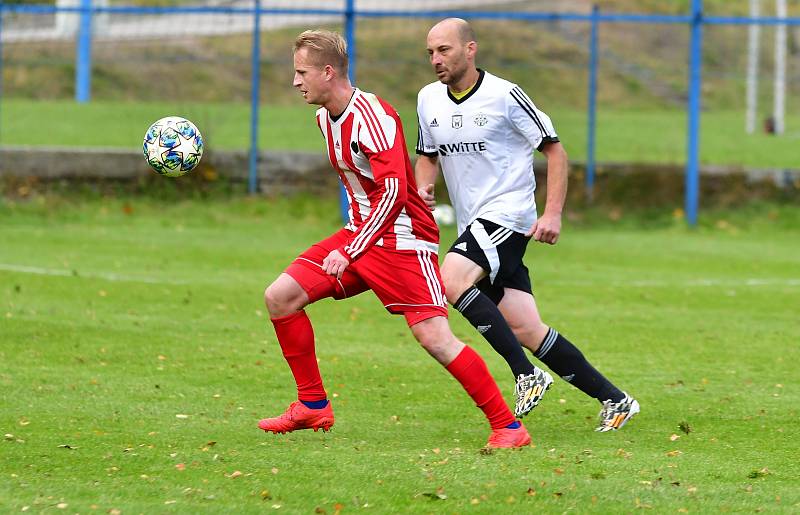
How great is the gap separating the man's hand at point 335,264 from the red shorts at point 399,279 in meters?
0.20

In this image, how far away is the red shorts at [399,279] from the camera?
6355 millimetres

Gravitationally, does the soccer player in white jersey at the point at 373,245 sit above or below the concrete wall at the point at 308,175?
below

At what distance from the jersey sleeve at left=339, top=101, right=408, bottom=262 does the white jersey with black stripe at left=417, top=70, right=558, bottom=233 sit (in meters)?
0.76

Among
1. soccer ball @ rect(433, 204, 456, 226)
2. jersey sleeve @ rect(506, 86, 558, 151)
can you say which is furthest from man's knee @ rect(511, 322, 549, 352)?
soccer ball @ rect(433, 204, 456, 226)

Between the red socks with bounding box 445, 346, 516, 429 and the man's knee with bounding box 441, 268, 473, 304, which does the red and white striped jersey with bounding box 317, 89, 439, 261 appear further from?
the red socks with bounding box 445, 346, 516, 429

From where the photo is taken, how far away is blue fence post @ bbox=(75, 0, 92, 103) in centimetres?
2117

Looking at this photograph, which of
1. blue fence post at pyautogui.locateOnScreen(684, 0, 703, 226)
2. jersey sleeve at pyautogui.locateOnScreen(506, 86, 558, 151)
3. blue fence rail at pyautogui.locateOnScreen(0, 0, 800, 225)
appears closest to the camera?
jersey sleeve at pyautogui.locateOnScreen(506, 86, 558, 151)

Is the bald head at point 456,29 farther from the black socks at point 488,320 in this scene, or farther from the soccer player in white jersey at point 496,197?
the black socks at point 488,320

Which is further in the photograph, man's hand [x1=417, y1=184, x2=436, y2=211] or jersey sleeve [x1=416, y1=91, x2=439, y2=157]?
jersey sleeve [x1=416, y1=91, x2=439, y2=157]

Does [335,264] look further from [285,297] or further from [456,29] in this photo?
[456,29]

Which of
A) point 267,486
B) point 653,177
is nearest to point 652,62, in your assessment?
point 653,177

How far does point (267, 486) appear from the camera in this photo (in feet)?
18.3

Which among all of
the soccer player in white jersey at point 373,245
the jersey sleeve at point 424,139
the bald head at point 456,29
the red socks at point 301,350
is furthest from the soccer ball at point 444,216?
the soccer player in white jersey at point 373,245

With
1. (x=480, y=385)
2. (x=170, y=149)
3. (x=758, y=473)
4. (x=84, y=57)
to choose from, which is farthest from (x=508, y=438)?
(x=84, y=57)
